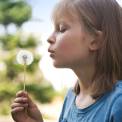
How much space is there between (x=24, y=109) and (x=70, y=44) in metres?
0.19

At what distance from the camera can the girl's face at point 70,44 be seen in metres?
0.76

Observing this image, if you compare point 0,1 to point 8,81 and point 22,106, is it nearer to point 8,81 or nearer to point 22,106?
point 8,81

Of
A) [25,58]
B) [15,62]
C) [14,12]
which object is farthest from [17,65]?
[25,58]

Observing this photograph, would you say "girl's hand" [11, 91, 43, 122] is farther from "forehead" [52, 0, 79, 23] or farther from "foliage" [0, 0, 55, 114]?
"foliage" [0, 0, 55, 114]

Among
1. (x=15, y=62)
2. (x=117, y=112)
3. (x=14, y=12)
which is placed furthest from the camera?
(x=14, y=12)

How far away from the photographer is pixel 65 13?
774 mm

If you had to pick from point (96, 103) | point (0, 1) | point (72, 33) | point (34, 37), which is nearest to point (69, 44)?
point (72, 33)

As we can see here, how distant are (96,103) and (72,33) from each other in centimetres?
15

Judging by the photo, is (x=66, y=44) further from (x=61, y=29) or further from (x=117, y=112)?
(x=117, y=112)

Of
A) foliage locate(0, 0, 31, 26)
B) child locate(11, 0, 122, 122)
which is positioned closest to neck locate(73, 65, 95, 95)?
child locate(11, 0, 122, 122)

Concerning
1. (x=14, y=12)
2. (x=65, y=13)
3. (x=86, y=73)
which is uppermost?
(x=14, y=12)

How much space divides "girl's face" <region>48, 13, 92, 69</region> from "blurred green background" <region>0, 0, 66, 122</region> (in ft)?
5.28

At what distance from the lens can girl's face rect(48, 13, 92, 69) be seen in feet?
2.49

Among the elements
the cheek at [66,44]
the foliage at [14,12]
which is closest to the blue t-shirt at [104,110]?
the cheek at [66,44]
